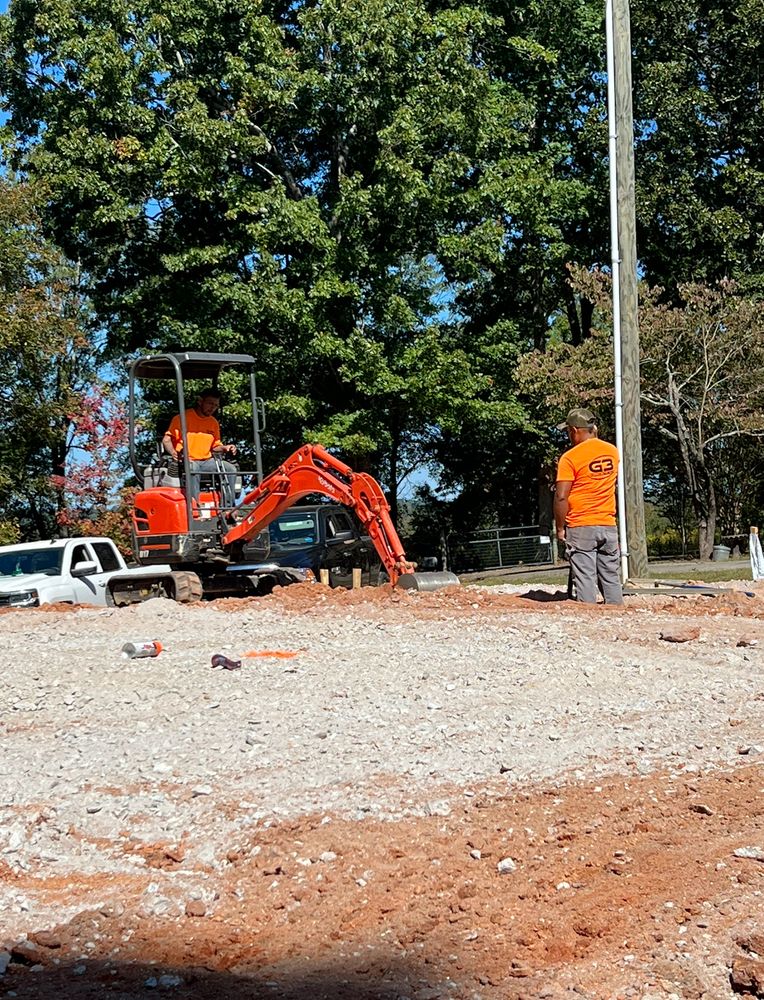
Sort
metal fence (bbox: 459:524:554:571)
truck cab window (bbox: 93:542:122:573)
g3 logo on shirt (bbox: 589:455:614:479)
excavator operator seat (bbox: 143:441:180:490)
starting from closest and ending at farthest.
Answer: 1. g3 logo on shirt (bbox: 589:455:614:479)
2. excavator operator seat (bbox: 143:441:180:490)
3. truck cab window (bbox: 93:542:122:573)
4. metal fence (bbox: 459:524:554:571)

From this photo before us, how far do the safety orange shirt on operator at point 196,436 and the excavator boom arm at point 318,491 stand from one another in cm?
89

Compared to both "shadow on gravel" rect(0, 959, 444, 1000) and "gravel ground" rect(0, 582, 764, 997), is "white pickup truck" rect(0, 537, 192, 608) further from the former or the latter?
"shadow on gravel" rect(0, 959, 444, 1000)

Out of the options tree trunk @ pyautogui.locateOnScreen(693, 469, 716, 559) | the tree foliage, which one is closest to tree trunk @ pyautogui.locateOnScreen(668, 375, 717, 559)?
tree trunk @ pyautogui.locateOnScreen(693, 469, 716, 559)

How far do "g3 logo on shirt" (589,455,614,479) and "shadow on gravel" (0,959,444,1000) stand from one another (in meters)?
7.90

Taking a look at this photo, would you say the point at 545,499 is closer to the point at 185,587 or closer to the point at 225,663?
the point at 185,587

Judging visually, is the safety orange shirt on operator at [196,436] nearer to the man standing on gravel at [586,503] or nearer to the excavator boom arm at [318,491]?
the excavator boom arm at [318,491]

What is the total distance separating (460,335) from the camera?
27031 mm

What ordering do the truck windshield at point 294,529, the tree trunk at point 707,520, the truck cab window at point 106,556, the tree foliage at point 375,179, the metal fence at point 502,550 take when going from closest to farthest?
the truck windshield at point 294,529, the truck cab window at point 106,556, the tree foliage at point 375,179, the tree trunk at point 707,520, the metal fence at point 502,550

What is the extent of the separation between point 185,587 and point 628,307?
23.6 feet

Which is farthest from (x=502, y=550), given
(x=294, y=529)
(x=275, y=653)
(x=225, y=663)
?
(x=225, y=663)

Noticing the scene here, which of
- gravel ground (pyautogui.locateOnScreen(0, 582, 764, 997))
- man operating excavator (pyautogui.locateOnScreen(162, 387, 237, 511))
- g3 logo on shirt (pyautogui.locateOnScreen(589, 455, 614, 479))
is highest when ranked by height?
man operating excavator (pyautogui.locateOnScreen(162, 387, 237, 511))

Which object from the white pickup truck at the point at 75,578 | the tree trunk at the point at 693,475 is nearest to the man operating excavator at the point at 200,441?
the white pickup truck at the point at 75,578

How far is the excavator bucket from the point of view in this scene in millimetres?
13109

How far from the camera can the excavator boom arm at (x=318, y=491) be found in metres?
14.3
